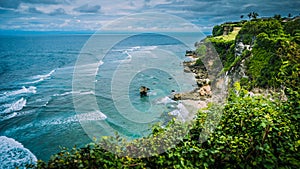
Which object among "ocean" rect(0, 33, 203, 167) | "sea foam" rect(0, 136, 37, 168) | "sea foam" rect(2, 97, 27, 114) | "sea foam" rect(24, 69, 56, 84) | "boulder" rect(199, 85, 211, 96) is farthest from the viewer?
"sea foam" rect(24, 69, 56, 84)

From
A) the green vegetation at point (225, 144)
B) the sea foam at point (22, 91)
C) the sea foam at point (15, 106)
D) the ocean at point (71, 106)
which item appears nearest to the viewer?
the green vegetation at point (225, 144)

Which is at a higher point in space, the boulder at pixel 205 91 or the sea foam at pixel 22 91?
the sea foam at pixel 22 91

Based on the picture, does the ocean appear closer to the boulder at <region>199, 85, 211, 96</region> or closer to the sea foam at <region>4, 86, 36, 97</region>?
the sea foam at <region>4, 86, 36, 97</region>

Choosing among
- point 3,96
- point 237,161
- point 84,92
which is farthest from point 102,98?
point 237,161

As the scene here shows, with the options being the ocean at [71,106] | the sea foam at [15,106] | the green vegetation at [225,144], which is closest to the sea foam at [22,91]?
the ocean at [71,106]

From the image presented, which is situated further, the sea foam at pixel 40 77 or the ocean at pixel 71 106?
the sea foam at pixel 40 77

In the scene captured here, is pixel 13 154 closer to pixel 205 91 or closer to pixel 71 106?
pixel 71 106

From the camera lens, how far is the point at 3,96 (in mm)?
33062

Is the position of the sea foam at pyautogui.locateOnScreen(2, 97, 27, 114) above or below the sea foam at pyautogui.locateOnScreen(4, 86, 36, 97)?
below

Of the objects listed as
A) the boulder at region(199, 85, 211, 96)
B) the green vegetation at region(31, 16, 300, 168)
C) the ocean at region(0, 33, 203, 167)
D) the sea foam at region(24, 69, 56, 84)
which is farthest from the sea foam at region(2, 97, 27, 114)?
the green vegetation at region(31, 16, 300, 168)

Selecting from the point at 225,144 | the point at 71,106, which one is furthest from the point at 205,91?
the point at 225,144

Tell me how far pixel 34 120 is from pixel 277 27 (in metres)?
34.1

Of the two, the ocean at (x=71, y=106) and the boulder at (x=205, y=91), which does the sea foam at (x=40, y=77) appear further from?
the boulder at (x=205, y=91)

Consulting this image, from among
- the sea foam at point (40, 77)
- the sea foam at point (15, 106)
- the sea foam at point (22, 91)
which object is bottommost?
the sea foam at point (15, 106)
